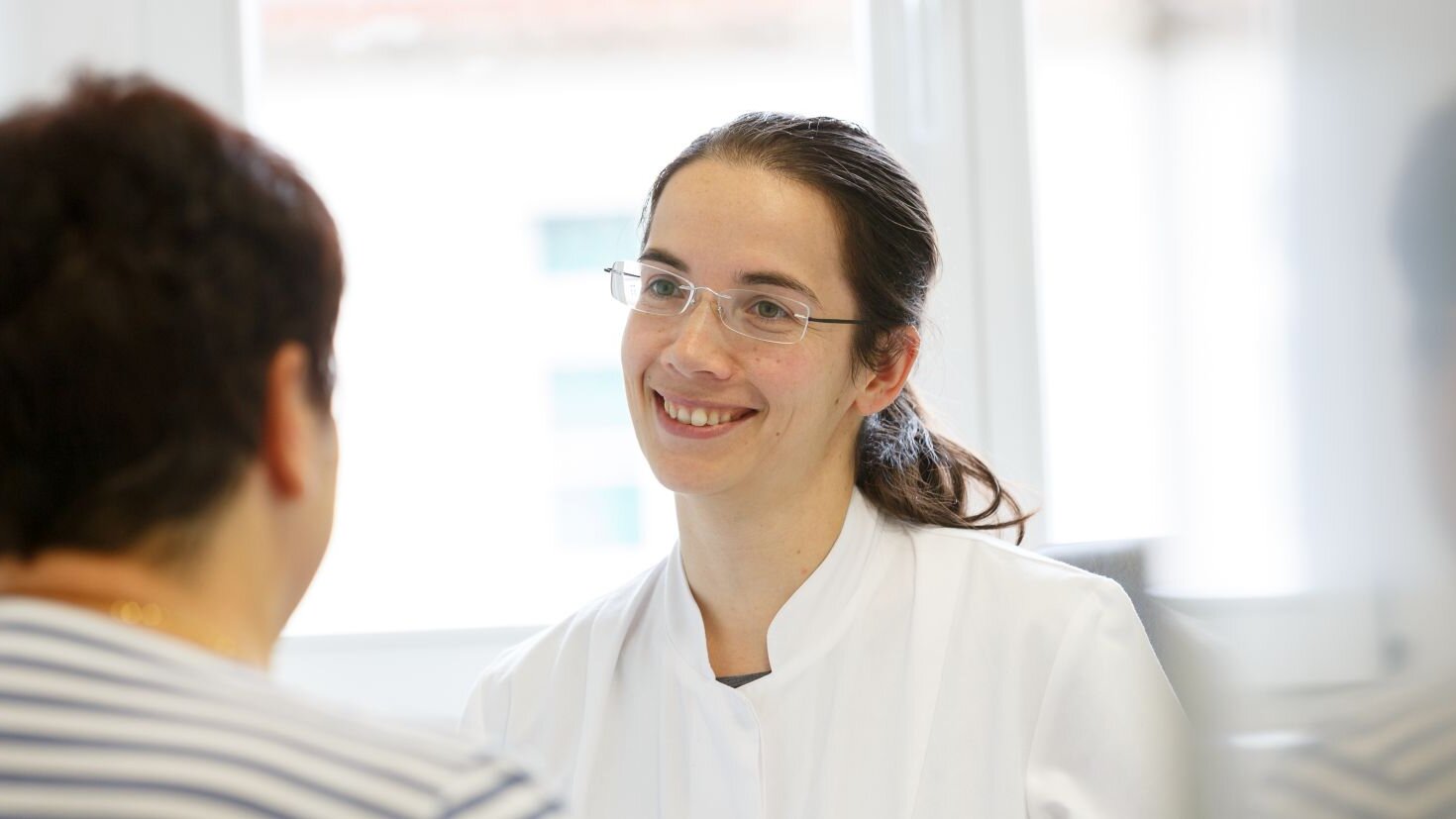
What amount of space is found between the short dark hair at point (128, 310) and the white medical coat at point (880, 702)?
1.05 m

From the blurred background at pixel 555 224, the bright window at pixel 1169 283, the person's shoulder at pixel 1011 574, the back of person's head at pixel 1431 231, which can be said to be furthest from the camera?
the blurred background at pixel 555 224

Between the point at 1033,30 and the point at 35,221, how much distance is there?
235 cm

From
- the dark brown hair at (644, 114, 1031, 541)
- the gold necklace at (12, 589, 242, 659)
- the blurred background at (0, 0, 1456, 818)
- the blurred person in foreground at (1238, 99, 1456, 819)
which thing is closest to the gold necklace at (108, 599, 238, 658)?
the gold necklace at (12, 589, 242, 659)

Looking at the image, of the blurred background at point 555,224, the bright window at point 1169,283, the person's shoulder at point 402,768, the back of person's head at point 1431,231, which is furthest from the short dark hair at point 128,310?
the blurred background at point 555,224

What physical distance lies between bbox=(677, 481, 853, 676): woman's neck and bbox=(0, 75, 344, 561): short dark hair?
1053mm

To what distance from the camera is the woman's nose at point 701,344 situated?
1.70 meters

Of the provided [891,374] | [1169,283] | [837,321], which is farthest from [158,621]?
[1169,283]

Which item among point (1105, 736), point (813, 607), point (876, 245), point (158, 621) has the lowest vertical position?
point (1105, 736)

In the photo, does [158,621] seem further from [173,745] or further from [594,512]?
[594,512]

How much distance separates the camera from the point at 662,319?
69.1 inches

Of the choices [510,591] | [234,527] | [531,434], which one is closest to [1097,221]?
[531,434]

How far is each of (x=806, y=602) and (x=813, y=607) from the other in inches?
0.5

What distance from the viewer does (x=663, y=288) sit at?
5.80ft

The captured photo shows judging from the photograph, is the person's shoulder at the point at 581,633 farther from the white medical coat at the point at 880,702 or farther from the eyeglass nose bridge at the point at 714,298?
the eyeglass nose bridge at the point at 714,298
